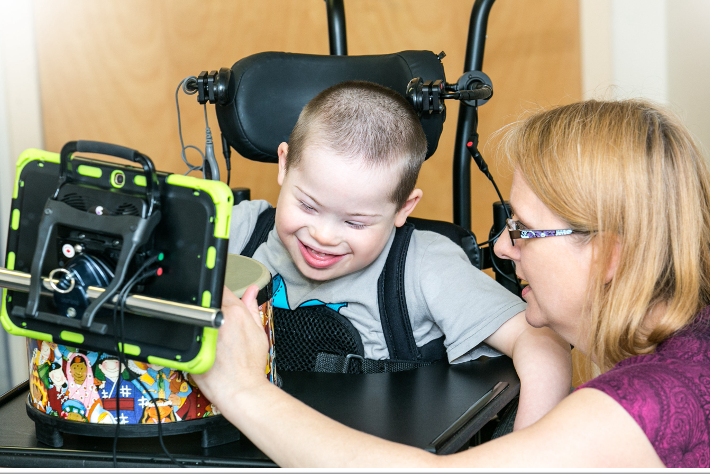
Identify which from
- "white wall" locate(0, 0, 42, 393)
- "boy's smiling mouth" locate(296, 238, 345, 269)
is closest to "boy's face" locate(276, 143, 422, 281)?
"boy's smiling mouth" locate(296, 238, 345, 269)

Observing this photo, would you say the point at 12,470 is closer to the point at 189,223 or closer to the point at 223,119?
the point at 189,223

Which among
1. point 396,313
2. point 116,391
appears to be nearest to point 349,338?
point 396,313

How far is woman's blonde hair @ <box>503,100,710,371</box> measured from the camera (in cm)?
77

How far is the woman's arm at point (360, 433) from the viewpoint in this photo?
0.63 m

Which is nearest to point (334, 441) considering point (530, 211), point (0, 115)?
point (530, 211)

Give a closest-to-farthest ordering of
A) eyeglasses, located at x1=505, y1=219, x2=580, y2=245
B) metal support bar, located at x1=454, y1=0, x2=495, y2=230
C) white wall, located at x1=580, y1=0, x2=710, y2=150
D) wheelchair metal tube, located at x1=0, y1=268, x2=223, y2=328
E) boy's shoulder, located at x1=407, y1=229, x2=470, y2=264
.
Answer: wheelchair metal tube, located at x1=0, y1=268, x2=223, y2=328 < eyeglasses, located at x1=505, y1=219, x2=580, y2=245 < boy's shoulder, located at x1=407, y1=229, x2=470, y2=264 < metal support bar, located at x1=454, y1=0, x2=495, y2=230 < white wall, located at x1=580, y1=0, x2=710, y2=150

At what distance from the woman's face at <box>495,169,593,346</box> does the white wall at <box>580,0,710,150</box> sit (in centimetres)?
86

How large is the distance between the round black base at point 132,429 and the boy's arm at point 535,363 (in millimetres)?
373

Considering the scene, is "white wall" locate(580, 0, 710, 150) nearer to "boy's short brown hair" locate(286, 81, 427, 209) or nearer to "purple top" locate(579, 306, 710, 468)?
"boy's short brown hair" locate(286, 81, 427, 209)

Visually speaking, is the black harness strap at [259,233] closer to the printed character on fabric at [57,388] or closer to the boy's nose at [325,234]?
the boy's nose at [325,234]

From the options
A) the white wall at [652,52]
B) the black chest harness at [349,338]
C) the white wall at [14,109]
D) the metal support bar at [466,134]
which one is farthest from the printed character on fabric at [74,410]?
the white wall at [14,109]

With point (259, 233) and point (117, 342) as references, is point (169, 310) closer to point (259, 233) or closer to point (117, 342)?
point (117, 342)

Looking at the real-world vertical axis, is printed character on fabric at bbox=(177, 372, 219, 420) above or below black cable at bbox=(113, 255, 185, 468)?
below

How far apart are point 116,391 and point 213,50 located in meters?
1.70
